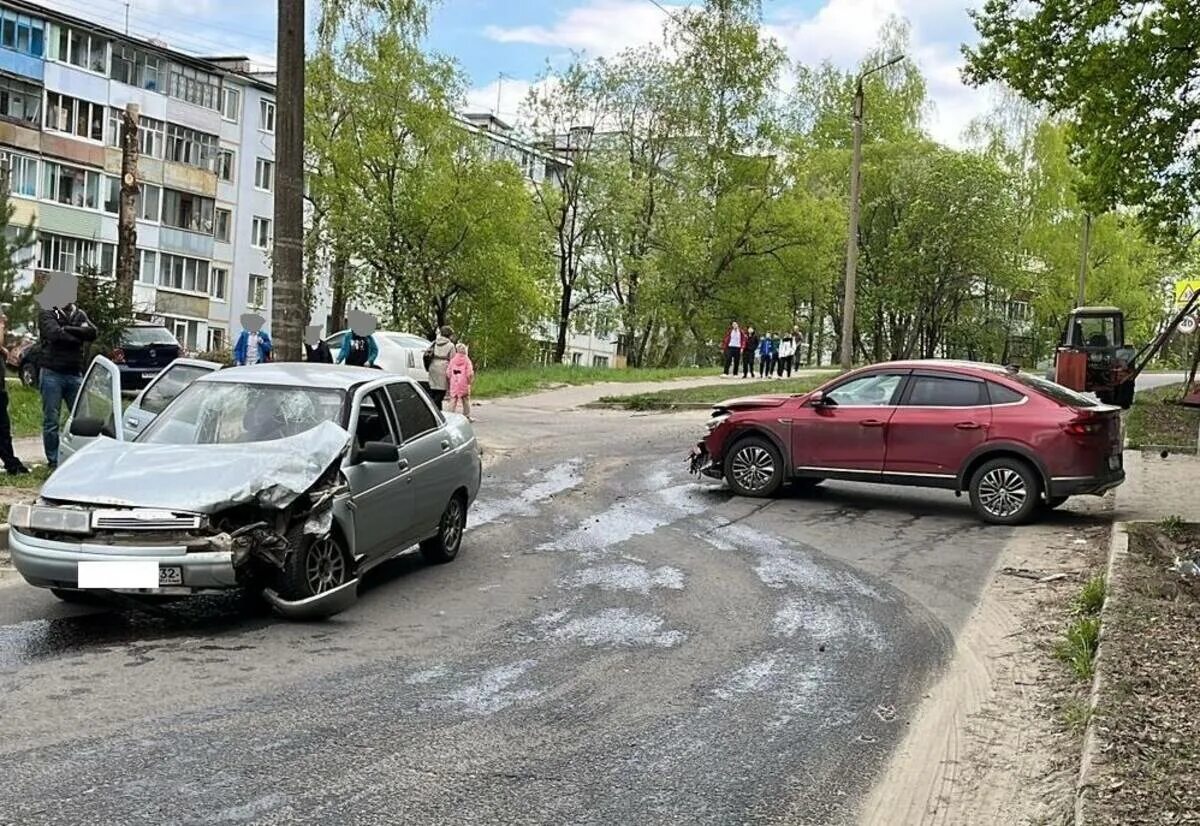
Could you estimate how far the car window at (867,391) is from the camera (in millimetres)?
13672

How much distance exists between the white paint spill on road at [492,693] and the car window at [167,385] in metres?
5.24

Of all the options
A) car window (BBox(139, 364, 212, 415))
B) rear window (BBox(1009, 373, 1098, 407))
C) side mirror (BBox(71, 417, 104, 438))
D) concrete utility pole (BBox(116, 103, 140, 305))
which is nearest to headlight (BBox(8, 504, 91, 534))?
side mirror (BBox(71, 417, 104, 438))

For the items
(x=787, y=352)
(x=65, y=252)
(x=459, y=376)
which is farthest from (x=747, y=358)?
(x=65, y=252)

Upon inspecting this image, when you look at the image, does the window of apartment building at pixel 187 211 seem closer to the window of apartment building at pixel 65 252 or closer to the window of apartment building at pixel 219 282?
the window of apartment building at pixel 219 282

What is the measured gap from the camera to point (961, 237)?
189 ft

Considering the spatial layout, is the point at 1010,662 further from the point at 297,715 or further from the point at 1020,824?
the point at 297,715

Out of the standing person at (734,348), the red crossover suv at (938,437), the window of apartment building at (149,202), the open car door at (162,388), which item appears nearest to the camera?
the open car door at (162,388)

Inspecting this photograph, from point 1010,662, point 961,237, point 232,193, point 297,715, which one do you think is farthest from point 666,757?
point 232,193

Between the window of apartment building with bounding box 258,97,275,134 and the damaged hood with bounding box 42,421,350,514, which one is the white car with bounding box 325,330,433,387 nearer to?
the damaged hood with bounding box 42,421,350,514

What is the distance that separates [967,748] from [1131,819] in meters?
1.31

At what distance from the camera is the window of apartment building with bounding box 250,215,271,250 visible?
6275 cm

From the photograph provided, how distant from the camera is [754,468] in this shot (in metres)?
14.4

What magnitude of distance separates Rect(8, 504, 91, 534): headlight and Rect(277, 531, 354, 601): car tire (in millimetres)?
1145

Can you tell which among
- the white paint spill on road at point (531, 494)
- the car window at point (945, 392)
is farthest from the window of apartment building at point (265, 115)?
the car window at point (945, 392)
